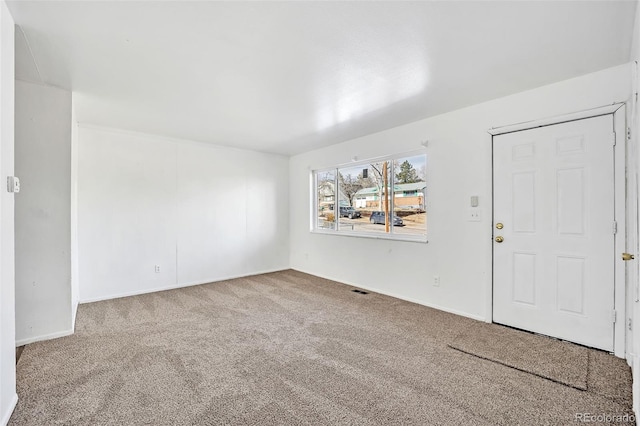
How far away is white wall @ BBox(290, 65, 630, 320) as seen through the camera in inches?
109

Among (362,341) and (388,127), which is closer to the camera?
(362,341)

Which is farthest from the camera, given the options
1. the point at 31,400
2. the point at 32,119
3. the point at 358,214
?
the point at 358,214

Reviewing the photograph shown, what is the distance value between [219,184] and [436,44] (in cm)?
412

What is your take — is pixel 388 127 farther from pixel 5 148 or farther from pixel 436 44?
pixel 5 148

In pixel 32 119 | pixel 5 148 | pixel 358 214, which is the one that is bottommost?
pixel 358 214

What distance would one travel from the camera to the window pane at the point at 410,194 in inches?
160

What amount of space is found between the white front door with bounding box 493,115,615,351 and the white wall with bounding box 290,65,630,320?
0.15 m

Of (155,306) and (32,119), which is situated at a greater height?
(32,119)

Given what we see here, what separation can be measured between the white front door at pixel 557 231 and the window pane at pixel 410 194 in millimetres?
969

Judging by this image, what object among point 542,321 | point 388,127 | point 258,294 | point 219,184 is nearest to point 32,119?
point 219,184

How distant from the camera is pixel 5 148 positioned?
179 centimetres

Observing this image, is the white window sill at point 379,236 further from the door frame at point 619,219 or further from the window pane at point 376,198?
the door frame at point 619,219

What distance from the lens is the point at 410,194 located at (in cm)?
425

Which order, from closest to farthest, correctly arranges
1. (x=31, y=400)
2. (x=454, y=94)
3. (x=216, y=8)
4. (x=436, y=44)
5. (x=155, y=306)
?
1. (x=216, y=8)
2. (x=31, y=400)
3. (x=436, y=44)
4. (x=454, y=94)
5. (x=155, y=306)
